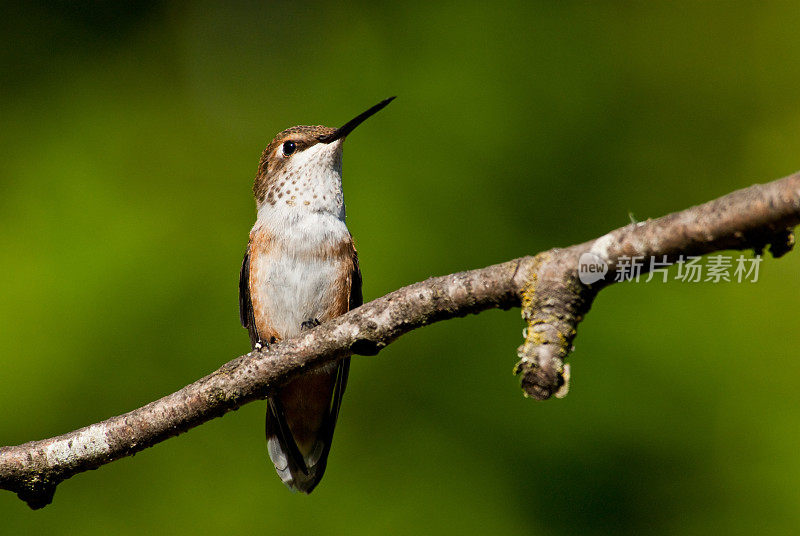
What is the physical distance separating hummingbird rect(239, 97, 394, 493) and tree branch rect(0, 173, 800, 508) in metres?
1.26

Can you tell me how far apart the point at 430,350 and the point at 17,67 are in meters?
4.16

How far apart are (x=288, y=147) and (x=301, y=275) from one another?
3.06ft

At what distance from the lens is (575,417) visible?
5.00 meters

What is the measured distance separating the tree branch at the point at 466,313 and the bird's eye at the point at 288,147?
1.98 meters

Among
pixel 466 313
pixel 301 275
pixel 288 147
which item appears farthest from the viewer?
pixel 288 147

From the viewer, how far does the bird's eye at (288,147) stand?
498 cm

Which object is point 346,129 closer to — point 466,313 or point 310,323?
point 310,323

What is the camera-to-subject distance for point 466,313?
2.70m

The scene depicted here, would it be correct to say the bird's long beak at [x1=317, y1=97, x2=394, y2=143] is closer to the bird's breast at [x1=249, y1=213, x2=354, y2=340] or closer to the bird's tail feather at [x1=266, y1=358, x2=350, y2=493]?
the bird's breast at [x1=249, y1=213, x2=354, y2=340]

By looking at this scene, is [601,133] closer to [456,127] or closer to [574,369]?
[456,127]

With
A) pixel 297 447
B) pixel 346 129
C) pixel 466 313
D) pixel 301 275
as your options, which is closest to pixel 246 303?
pixel 301 275

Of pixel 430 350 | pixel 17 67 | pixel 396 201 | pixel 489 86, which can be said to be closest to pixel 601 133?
pixel 489 86

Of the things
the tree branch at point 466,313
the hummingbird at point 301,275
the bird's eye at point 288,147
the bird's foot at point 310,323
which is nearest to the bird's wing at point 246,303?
the hummingbird at point 301,275

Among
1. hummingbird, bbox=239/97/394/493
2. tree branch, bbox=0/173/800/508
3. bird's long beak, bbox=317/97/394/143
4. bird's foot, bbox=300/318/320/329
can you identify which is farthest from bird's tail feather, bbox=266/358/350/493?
tree branch, bbox=0/173/800/508
